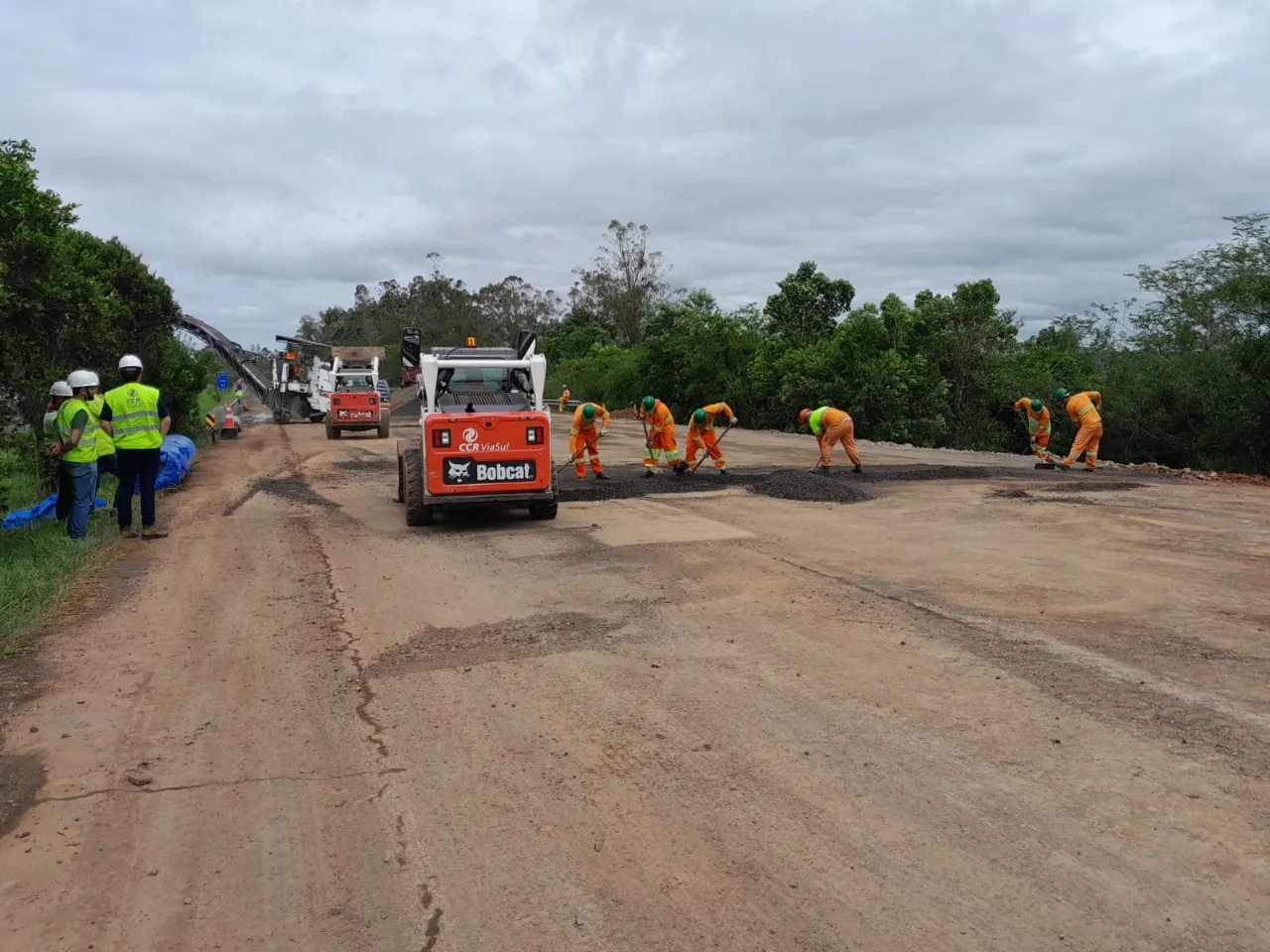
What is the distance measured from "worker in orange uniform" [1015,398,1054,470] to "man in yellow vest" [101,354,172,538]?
13.4 meters

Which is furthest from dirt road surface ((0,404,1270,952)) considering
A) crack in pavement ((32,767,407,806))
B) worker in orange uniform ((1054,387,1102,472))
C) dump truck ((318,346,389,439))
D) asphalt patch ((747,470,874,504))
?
dump truck ((318,346,389,439))

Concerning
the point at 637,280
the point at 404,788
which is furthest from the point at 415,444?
the point at 637,280

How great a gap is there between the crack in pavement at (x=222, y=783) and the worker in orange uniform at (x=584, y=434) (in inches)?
400

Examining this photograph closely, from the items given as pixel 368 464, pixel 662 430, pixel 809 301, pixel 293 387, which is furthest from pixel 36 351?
pixel 809 301

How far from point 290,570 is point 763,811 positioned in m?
6.36

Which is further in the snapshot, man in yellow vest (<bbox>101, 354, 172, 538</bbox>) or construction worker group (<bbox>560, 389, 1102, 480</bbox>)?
construction worker group (<bbox>560, 389, 1102, 480</bbox>)

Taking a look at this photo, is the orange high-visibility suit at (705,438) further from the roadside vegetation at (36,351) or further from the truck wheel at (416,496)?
the roadside vegetation at (36,351)

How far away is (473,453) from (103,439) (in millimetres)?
4079

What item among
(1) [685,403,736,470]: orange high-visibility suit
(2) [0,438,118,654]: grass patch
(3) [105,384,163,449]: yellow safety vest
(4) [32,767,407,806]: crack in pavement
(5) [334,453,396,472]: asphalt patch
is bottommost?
(4) [32,767,407,806]: crack in pavement

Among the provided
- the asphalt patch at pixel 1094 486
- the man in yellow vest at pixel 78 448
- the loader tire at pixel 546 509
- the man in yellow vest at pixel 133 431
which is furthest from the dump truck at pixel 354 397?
the asphalt patch at pixel 1094 486

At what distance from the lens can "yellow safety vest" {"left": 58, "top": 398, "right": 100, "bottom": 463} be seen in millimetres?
9688

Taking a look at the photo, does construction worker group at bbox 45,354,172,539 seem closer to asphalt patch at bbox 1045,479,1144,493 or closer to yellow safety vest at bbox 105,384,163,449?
yellow safety vest at bbox 105,384,163,449

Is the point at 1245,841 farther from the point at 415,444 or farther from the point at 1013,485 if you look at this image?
the point at 1013,485

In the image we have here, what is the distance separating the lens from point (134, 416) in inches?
403
